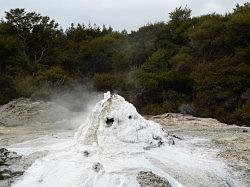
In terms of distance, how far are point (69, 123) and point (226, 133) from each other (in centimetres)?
802

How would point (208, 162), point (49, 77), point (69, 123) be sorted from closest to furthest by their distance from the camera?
point (208, 162) < point (69, 123) < point (49, 77)

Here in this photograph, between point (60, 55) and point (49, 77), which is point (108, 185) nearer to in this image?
point (49, 77)

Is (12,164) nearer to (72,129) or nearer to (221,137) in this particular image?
(221,137)

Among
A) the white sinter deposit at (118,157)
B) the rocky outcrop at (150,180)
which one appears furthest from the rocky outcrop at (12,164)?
the rocky outcrop at (150,180)

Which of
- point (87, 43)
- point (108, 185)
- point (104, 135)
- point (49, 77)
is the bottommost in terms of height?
point (108, 185)

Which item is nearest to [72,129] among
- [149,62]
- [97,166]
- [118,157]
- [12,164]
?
[12,164]

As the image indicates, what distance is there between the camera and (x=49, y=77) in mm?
29594

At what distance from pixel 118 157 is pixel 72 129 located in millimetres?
8241

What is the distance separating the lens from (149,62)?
104 feet

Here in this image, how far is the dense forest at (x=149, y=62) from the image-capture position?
85.1 ft

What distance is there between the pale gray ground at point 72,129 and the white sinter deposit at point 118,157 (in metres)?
0.38

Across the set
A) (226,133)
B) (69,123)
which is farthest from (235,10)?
(226,133)

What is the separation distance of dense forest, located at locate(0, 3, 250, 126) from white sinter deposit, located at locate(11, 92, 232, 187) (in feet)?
34.7

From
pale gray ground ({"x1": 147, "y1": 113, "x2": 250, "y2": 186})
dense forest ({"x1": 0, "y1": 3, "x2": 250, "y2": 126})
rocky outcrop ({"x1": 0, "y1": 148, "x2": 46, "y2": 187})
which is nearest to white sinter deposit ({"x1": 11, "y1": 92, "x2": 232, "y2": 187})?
rocky outcrop ({"x1": 0, "y1": 148, "x2": 46, "y2": 187})
